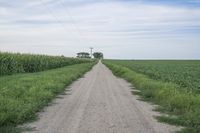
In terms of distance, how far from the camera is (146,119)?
38.0 feet

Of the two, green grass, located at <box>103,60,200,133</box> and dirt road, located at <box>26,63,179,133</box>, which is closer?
dirt road, located at <box>26,63,179,133</box>

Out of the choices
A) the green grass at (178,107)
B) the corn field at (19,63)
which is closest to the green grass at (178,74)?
the green grass at (178,107)

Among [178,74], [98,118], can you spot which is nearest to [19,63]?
[178,74]

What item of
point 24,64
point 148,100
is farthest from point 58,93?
point 24,64

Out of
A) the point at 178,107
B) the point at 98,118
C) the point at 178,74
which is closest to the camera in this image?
the point at 98,118

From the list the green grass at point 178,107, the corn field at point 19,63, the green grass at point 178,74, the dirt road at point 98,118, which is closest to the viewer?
the dirt road at point 98,118

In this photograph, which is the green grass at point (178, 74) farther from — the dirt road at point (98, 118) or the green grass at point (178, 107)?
the dirt road at point (98, 118)

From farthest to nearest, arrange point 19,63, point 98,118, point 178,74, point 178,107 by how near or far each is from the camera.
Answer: point 19,63
point 178,74
point 178,107
point 98,118

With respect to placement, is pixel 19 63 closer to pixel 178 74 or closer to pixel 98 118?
pixel 178 74

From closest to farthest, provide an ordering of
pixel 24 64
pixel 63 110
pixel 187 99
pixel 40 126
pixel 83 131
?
1. pixel 83 131
2. pixel 40 126
3. pixel 63 110
4. pixel 187 99
5. pixel 24 64

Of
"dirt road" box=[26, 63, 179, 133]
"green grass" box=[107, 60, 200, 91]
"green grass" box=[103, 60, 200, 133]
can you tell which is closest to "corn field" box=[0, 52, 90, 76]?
"green grass" box=[107, 60, 200, 91]

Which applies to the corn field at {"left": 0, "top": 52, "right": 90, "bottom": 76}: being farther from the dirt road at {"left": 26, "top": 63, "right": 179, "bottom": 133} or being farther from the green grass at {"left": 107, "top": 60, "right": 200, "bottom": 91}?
the dirt road at {"left": 26, "top": 63, "right": 179, "bottom": 133}

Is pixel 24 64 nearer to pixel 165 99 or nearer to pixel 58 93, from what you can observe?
pixel 58 93

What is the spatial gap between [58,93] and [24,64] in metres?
24.3
